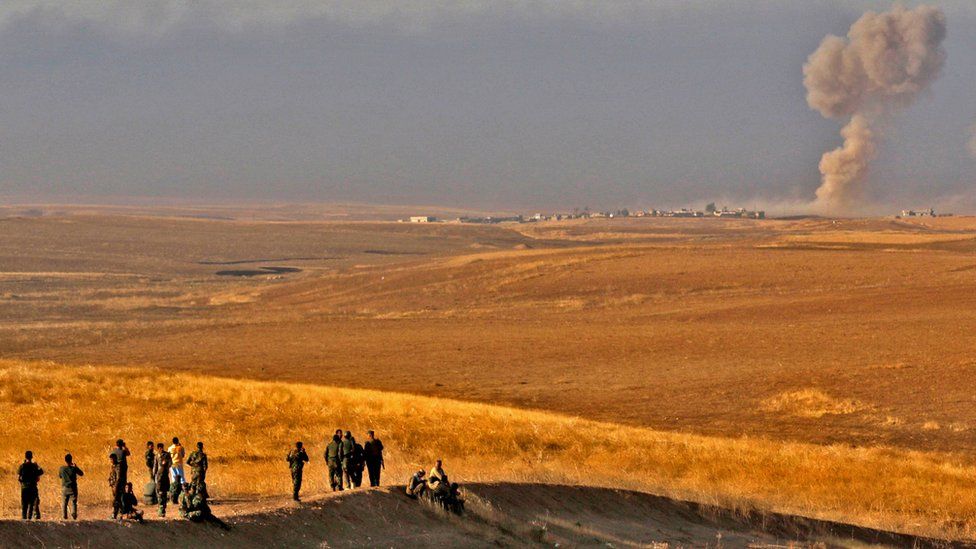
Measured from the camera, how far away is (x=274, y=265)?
456ft

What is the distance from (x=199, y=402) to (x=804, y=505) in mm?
20356

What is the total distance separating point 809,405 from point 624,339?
18005 millimetres

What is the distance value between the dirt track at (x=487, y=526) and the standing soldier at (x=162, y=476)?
0.92 meters

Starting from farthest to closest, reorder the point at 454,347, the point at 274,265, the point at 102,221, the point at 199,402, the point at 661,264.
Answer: the point at 102,221
the point at 274,265
the point at 661,264
the point at 454,347
the point at 199,402

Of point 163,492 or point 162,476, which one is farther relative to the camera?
point 162,476

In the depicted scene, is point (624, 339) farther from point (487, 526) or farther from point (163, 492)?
point (163, 492)

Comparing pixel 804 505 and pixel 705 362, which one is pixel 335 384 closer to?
pixel 705 362

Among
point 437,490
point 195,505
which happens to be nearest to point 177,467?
point 195,505

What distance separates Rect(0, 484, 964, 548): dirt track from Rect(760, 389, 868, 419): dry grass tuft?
1650 cm

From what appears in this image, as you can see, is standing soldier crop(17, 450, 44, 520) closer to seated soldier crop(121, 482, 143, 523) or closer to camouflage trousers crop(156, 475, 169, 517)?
seated soldier crop(121, 482, 143, 523)

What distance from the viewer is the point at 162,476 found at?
20.7 metres


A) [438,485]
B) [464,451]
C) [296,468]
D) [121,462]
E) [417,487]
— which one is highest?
[121,462]

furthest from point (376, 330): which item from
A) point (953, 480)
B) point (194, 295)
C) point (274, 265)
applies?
point (274, 265)

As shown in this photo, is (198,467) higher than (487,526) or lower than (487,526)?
higher
